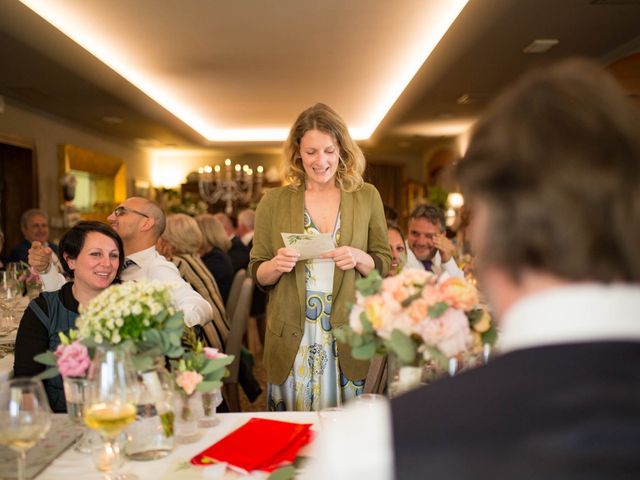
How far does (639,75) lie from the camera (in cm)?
496

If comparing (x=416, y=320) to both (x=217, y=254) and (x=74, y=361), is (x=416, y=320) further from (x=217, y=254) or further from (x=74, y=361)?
(x=217, y=254)

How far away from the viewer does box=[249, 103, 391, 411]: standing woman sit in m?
2.37

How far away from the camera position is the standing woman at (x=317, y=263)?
237 centimetres

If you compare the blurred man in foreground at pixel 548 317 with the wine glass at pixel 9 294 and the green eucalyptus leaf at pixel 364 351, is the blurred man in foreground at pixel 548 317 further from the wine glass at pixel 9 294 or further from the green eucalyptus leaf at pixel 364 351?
the wine glass at pixel 9 294

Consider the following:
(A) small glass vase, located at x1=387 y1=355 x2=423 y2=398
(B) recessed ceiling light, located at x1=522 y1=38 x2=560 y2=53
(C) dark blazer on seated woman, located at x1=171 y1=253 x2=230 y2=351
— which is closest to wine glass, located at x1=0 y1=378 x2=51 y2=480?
(A) small glass vase, located at x1=387 y1=355 x2=423 y2=398

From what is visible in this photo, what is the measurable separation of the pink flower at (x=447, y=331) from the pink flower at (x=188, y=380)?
0.55 metres

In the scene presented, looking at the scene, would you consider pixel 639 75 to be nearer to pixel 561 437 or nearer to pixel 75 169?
pixel 561 437

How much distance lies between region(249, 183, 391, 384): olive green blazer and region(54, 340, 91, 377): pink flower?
100 centimetres

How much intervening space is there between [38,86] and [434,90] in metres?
3.94

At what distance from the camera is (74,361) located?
1.45m

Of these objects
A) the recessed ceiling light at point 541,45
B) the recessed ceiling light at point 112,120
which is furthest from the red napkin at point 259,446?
the recessed ceiling light at point 112,120

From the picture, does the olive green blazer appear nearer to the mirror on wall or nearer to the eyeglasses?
the eyeglasses

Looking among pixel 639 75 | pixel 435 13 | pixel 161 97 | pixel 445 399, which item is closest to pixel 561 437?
pixel 445 399

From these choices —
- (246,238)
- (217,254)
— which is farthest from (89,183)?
(217,254)
